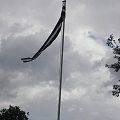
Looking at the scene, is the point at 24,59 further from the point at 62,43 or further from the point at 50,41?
the point at 62,43

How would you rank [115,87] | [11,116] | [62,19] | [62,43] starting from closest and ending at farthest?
1. [62,43]
2. [62,19]
3. [115,87]
4. [11,116]

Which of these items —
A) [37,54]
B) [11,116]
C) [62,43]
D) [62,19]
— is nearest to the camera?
[62,43]

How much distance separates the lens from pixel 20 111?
2913 inches

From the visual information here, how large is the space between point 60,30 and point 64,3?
989 millimetres

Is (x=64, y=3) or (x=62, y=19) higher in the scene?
(x=64, y=3)

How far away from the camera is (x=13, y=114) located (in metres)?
73.5

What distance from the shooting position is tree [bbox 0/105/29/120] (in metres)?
73.1

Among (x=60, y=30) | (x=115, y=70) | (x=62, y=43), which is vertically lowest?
(x=62, y=43)

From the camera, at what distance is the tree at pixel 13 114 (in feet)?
240

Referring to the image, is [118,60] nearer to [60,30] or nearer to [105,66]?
[105,66]

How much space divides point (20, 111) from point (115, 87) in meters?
46.8

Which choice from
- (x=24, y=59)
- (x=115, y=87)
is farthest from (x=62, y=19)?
(x=115, y=87)

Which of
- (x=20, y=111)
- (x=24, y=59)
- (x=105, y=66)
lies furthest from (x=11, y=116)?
(x=24, y=59)

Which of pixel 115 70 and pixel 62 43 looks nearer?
pixel 62 43
